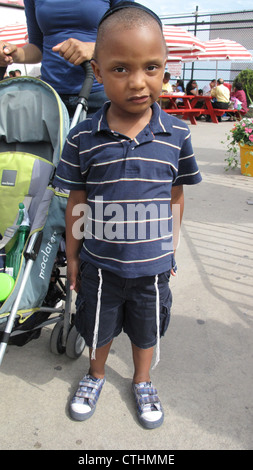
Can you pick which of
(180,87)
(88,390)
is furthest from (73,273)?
(180,87)

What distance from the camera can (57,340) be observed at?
2242mm

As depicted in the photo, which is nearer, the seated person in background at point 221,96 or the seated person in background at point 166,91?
the seated person in background at point 166,91

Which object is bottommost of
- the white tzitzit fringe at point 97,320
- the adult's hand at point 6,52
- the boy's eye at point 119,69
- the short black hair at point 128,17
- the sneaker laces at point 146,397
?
the sneaker laces at point 146,397

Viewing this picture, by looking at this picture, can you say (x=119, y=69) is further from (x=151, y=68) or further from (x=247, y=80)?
(x=247, y=80)

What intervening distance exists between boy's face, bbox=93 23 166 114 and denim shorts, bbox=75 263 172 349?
72 centimetres

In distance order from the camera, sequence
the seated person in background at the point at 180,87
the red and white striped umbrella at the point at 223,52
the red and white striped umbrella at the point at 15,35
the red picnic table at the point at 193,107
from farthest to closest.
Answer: the seated person in background at the point at 180,87
the red and white striped umbrella at the point at 223,52
the red picnic table at the point at 193,107
the red and white striped umbrella at the point at 15,35

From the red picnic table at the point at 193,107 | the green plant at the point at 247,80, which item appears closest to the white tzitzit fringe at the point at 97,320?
the red picnic table at the point at 193,107

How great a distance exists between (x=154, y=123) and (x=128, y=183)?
0.27 metres

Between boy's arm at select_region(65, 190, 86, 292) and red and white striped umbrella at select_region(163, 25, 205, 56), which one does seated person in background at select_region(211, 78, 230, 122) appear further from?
boy's arm at select_region(65, 190, 86, 292)

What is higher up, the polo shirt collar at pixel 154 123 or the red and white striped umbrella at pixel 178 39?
the polo shirt collar at pixel 154 123

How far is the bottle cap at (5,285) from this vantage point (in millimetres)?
1647

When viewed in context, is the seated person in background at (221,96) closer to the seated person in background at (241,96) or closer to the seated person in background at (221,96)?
the seated person in background at (221,96)

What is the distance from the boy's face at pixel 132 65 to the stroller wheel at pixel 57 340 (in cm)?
135

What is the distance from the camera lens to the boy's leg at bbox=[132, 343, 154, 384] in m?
1.93
